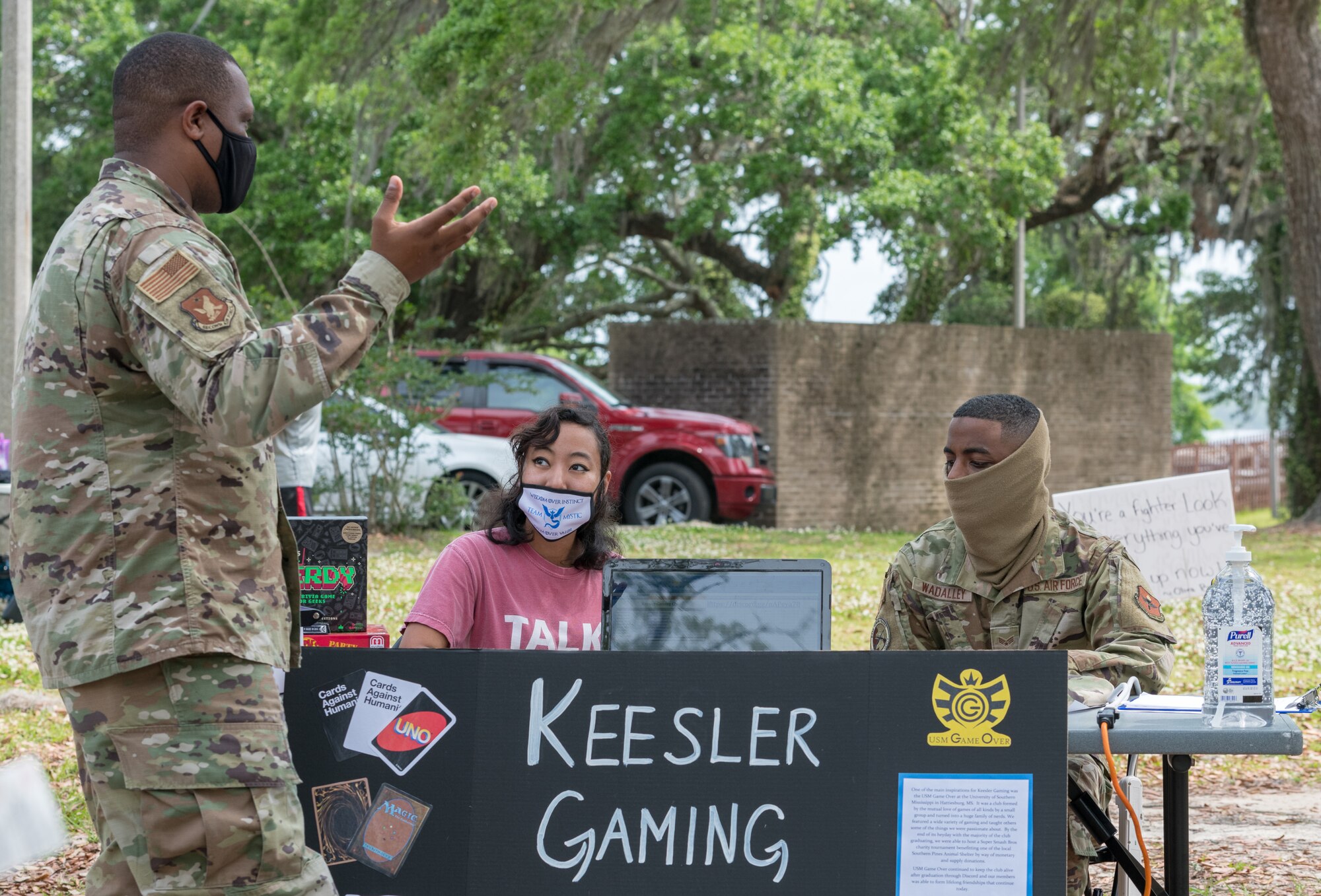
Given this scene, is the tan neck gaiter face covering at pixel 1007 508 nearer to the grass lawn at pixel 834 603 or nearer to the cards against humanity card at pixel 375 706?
the grass lawn at pixel 834 603

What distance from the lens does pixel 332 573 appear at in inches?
133

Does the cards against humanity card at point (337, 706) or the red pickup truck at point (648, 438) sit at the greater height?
the red pickup truck at point (648, 438)

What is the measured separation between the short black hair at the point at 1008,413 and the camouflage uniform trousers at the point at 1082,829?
0.79 meters

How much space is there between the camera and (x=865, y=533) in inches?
623

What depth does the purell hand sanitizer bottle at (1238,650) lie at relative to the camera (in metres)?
2.77

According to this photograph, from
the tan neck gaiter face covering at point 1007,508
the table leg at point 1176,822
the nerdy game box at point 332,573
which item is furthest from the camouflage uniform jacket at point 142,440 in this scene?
the table leg at point 1176,822

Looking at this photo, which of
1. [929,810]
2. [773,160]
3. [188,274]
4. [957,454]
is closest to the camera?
[188,274]

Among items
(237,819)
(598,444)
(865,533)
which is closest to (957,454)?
(598,444)

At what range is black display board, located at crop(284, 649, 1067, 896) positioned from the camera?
2.67 metres

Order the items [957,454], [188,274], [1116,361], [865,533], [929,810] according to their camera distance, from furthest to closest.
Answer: [1116,361] → [865,533] → [957,454] → [929,810] → [188,274]

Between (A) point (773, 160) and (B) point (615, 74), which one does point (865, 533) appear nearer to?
(A) point (773, 160)

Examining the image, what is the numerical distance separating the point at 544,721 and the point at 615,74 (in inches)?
661

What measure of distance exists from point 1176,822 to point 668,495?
11.6 metres

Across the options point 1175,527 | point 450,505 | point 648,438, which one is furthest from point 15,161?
point 1175,527
